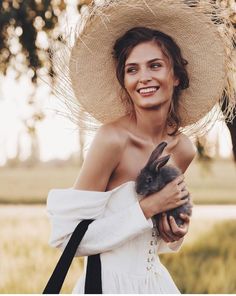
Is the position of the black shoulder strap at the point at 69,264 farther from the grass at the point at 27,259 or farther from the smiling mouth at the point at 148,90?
the grass at the point at 27,259

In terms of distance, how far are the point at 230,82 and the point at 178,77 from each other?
419 mm

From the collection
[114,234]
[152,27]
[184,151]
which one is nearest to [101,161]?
[114,234]

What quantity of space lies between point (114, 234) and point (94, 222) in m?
0.09

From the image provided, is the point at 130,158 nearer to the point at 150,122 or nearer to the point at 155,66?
the point at 150,122

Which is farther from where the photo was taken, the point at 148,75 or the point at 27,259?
the point at 27,259

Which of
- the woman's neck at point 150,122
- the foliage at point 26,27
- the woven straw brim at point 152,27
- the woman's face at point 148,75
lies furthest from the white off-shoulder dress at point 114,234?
the foliage at point 26,27

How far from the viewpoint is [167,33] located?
258 centimetres

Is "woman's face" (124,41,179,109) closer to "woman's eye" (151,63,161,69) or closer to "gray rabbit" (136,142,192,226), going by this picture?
"woman's eye" (151,63,161,69)

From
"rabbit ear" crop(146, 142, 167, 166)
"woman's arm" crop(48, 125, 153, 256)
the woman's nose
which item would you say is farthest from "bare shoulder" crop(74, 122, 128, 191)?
the woman's nose

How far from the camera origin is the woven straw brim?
2.52 meters

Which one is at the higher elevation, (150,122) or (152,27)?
(152,27)

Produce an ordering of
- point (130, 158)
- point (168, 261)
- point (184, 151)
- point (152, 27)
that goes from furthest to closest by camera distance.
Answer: point (168, 261)
point (184, 151)
point (152, 27)
point (130, 158)

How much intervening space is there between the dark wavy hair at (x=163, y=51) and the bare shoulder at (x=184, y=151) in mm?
63

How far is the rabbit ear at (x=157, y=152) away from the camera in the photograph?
7.49ft
